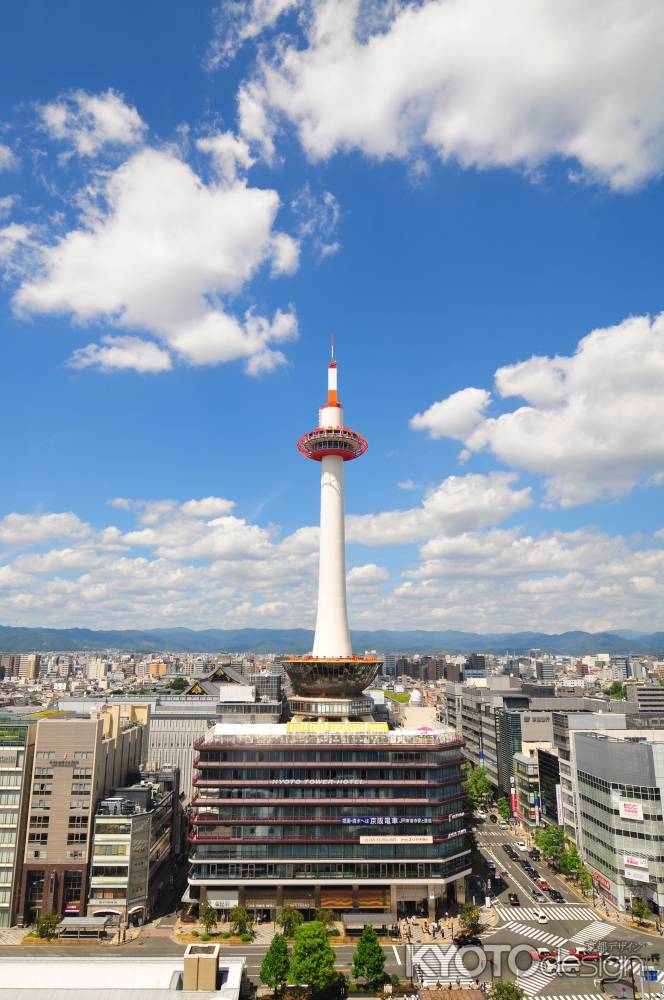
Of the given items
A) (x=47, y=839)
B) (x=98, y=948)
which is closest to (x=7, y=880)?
(x=47, y=839)

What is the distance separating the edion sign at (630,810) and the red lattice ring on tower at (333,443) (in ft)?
240

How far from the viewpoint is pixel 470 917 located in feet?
266

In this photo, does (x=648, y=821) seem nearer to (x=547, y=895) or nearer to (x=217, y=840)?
(x=547, y=895)

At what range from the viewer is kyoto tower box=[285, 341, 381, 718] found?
114 metres

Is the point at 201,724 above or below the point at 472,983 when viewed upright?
above

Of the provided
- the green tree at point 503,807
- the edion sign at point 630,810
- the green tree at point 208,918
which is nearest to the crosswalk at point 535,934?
the edion sign at point 630,810

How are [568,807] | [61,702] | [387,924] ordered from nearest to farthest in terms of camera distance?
[387,924] → [568,807] → [61,702]

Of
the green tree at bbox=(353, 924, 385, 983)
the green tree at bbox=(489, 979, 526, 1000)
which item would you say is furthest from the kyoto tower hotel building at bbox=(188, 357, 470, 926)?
the green tree at bbox=(489, 979, 526, 1000)

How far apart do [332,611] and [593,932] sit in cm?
6068

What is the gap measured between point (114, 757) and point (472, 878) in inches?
2165

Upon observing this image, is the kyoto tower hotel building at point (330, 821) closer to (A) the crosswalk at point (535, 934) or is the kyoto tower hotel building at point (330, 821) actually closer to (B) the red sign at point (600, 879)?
(A) the crosswalk at point (535, 934)

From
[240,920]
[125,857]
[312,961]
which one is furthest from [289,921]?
[125,857]

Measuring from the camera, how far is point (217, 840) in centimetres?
8800

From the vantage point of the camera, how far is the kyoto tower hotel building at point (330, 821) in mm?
87062
